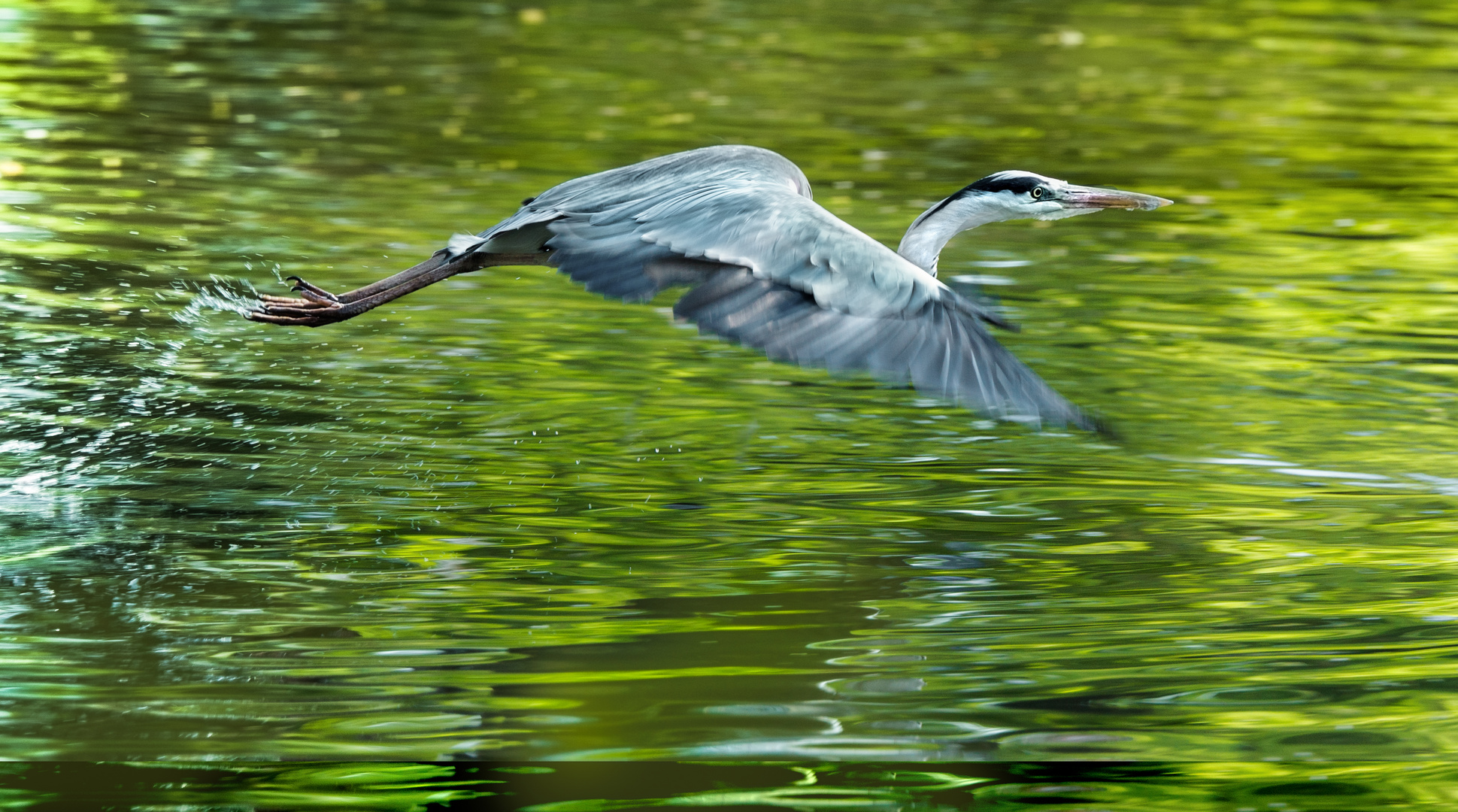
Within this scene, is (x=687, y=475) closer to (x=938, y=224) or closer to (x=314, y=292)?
(x=938, y=224)

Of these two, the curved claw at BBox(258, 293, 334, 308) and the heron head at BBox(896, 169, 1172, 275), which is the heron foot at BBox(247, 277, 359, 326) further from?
the heron head at BBox(896, 169, 1172, 275)

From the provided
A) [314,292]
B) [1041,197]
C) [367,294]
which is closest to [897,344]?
[1041,197]

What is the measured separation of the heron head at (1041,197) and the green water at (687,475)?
2.99 ft

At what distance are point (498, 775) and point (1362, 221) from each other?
324 inches

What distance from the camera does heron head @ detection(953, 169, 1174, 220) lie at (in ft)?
20.9

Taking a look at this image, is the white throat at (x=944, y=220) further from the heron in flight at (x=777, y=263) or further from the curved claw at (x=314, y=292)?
the curved claw at (x=314, y=292)

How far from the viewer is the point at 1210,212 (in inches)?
428

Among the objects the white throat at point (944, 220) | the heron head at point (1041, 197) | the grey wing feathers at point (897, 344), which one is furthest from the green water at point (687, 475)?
the heron head at point (1041, 197)

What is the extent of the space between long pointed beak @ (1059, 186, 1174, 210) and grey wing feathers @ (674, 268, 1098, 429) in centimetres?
162

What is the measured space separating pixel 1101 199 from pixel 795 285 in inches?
72.9

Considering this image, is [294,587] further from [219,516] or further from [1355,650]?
[1355,650]

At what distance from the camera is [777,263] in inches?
201

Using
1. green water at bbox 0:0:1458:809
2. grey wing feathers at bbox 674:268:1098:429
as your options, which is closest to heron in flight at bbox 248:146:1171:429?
grey wing feathers at bbox 674:268:1098:429

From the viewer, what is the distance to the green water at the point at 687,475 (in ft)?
14.1
